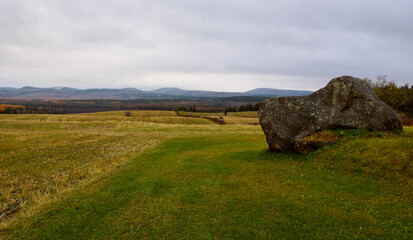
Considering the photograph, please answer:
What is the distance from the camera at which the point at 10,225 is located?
29.6 feet

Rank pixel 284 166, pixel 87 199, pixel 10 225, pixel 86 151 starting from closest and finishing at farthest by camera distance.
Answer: pixel 10 225 < pixel 87 199 < pixel 284 166 < pixel 86 151

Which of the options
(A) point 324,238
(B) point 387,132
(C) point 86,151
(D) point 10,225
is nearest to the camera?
(A) point 324,238

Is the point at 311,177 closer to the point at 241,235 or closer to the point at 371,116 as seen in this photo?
the point at 241,235

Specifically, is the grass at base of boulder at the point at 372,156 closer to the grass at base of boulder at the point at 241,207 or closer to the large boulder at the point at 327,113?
the grass at base of boulder at the point at 241,207

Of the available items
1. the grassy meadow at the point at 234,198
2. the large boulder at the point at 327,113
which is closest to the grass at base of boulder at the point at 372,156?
the grassy meadow at the point at 234,198

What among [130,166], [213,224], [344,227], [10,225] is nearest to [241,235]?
[213,224]

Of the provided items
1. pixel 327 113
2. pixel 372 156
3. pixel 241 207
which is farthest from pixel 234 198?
pixel 327 113

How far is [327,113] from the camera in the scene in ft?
52.2

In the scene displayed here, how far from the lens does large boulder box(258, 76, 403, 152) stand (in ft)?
48.9

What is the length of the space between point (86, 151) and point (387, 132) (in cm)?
2644

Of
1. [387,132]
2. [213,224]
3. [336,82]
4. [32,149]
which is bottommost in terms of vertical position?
[32,149]

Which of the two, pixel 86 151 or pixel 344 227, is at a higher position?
pixel 344 227

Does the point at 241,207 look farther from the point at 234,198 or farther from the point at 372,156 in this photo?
the point at 372,156

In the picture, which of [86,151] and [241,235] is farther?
[86,151]
